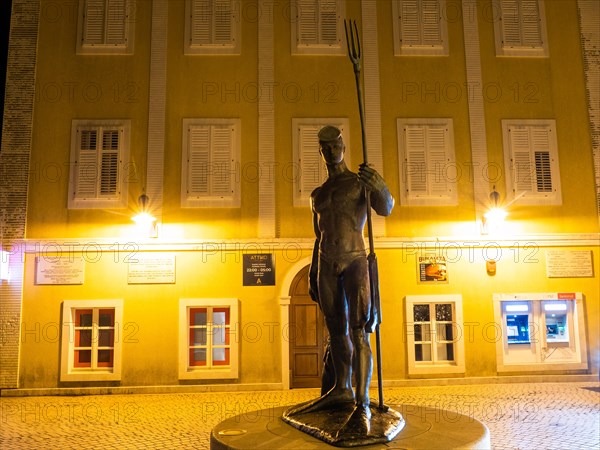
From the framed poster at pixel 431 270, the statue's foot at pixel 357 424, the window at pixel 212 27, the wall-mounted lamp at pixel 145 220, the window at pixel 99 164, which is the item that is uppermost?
the window at pixel 212 27

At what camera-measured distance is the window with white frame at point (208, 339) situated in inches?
468

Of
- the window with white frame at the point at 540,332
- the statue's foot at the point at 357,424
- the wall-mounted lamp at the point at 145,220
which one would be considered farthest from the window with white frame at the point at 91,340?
the statue's foot at the point at 357,424

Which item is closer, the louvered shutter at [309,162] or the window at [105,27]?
the louvered shutter at [309,162]

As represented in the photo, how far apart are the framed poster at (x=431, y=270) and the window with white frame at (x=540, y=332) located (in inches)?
49.6

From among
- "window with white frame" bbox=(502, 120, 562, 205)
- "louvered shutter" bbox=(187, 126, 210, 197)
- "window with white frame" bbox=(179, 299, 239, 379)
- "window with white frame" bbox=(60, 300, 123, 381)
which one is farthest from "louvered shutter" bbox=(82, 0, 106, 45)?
"window with white frame" bbox=(502, 120, 562, 205)

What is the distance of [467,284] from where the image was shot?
1241 centimetres

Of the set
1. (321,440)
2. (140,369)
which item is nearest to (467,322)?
(140,369)

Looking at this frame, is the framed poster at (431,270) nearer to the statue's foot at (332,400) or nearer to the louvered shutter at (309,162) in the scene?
the louvered shutter at (309,162)

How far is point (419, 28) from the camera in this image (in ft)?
43.6

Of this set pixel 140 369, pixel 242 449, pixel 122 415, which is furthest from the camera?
pixel 140 369

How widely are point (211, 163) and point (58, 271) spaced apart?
3.99 m

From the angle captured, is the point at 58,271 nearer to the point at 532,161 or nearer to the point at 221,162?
the point at 221,162

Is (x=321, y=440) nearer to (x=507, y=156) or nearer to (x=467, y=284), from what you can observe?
(x=467, y=284)

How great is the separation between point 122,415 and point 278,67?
8047mm
